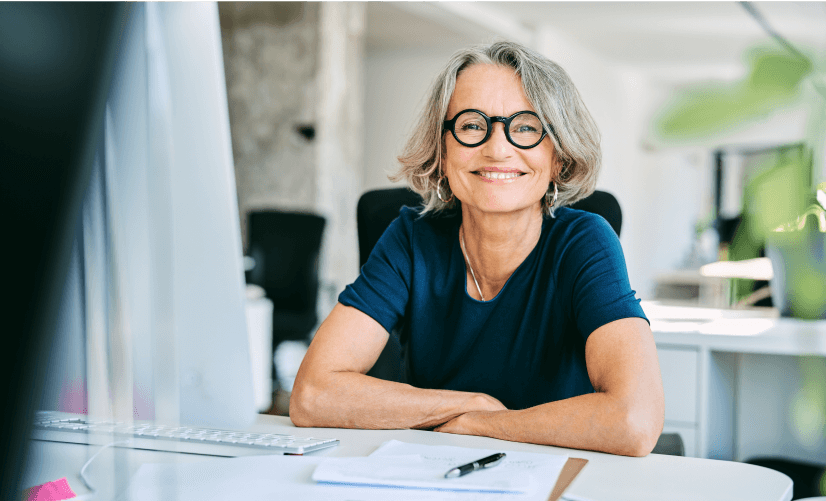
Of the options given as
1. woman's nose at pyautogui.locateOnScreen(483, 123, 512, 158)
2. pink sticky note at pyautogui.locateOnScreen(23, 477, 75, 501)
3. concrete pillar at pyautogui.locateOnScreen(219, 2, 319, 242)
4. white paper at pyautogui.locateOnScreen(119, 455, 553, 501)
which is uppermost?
concrete pillar at pyautogui.locateOnScreen(219, 2, 319, 242)

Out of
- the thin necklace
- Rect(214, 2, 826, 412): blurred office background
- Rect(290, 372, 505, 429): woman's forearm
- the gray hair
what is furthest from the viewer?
Rect(214, 2, 826, 412): blurred office background

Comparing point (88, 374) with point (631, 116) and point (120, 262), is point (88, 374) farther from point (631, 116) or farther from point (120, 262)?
point (631, 116)

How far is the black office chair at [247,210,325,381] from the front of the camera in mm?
4195

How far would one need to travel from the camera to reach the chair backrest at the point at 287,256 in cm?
423

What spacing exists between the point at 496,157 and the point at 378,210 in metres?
0.38

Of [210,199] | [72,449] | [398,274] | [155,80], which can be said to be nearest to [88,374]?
[155,80]

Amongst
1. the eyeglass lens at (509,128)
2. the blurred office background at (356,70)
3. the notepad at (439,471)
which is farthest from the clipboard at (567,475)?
the blurred office background at (356,70)

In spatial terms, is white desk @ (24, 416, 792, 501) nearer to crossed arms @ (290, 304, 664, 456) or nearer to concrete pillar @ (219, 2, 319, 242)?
crossed arms @ (290, 304, 664, 456)

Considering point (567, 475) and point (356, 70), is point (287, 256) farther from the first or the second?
point (567, 475)

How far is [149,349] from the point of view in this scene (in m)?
0.48

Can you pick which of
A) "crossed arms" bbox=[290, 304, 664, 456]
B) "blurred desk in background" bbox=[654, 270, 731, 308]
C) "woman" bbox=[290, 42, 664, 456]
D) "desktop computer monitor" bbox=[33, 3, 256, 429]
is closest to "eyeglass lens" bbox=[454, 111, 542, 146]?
"woman" bbox=[290, 42, 664, 456]

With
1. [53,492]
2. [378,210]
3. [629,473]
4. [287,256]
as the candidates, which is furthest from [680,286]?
[53,492]

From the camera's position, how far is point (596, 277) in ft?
4.03

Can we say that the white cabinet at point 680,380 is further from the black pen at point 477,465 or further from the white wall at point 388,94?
the white wall at point 388,94
